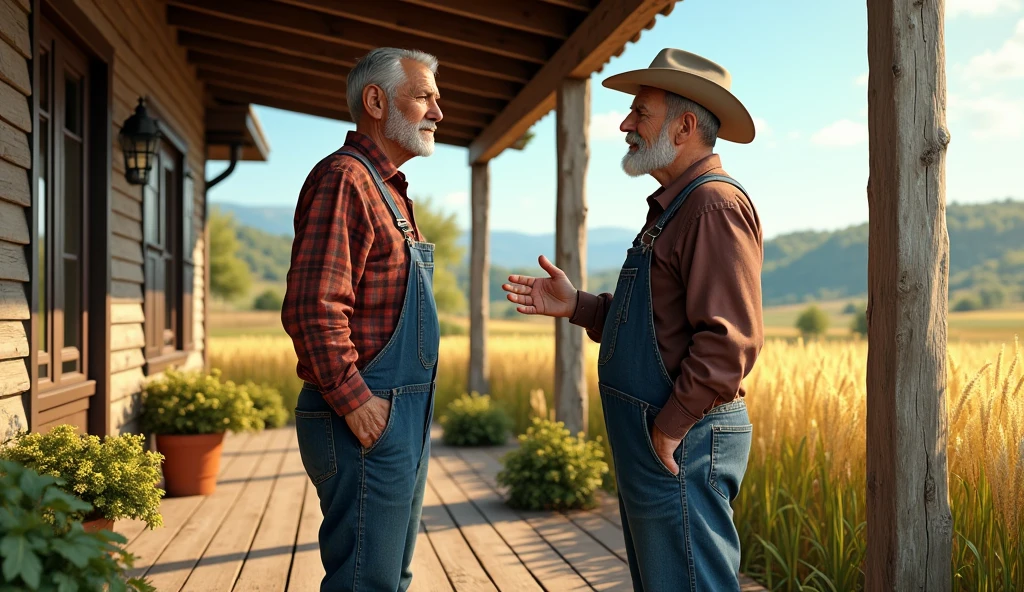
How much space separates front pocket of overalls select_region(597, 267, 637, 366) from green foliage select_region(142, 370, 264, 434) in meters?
3.53

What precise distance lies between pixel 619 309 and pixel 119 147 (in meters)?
3.88

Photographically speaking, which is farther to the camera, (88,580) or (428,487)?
(428,487)

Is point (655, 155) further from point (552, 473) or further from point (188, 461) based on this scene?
point (188, 461)

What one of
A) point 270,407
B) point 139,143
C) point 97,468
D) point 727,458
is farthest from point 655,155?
point 270,407

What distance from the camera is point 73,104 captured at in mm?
4223

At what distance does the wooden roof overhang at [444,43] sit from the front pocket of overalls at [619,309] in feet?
7.10

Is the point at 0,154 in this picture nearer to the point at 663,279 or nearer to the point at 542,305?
the point at 542,305

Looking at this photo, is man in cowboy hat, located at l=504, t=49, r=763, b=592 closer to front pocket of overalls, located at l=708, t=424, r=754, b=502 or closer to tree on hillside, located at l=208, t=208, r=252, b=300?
front pocket of overalls, located at l=708, t=424, r=754, b=502

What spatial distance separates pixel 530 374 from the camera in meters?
7.94

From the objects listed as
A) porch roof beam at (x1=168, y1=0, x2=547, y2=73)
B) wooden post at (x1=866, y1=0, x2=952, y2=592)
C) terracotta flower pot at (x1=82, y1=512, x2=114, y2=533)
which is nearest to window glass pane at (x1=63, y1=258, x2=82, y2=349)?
terracotta flower pot at (x1=82, y1=512, x2=114, y2=533)

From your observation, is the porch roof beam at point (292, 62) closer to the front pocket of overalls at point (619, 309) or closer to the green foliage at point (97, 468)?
the green foliage at point (97, 468)

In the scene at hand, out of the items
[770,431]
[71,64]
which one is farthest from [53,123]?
[770,431]

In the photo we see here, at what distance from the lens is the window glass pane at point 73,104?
13.6 feet

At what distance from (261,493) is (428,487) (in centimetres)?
104
